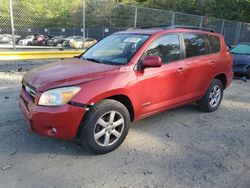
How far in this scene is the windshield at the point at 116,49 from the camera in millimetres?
4504

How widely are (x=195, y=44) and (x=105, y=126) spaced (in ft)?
8.53

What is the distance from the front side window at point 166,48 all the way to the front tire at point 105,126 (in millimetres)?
1064

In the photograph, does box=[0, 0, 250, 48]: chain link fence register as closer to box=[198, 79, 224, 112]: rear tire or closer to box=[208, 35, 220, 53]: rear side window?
box=[208, 35, 220, 53]: rear side window

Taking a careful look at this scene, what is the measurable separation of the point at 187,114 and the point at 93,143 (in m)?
2.67

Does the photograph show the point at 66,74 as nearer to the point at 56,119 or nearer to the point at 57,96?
the point at 57,96

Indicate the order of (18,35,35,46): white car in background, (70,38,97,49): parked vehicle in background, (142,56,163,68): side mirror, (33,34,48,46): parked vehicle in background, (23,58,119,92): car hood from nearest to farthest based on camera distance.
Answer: (23,58,119,92): car hood
(142,56,163,68): side mirror
(18,35,35,46): white car in background
(70,38,97,49): parked vehicle in background
(33,34,48,46): parked vehicle in background

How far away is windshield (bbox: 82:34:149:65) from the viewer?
4.50 m

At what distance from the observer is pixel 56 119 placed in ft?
11.9

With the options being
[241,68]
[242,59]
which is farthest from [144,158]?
[242,59]

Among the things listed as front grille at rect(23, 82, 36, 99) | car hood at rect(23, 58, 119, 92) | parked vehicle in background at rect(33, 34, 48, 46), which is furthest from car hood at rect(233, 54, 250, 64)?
front grille at rect(23, 82, 36, 99)

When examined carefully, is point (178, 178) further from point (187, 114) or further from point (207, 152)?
point (187, 114)

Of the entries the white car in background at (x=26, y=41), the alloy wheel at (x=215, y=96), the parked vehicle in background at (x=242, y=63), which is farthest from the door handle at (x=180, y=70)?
the white car in background at (x=26, y=41)

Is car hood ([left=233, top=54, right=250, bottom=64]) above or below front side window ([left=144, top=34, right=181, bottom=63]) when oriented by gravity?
below

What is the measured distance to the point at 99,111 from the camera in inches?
151
